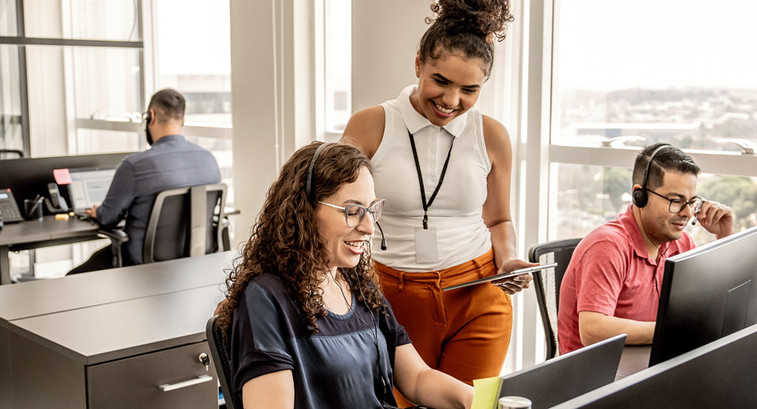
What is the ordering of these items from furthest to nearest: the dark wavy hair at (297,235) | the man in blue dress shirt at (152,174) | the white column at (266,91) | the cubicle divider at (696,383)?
the white column at (266,91) → the man in blue dress shirt at (152,174) → the dark wavy hair at (297,235) → the cubicle divider at (696,383)

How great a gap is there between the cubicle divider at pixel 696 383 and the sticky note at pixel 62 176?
13.7 ft

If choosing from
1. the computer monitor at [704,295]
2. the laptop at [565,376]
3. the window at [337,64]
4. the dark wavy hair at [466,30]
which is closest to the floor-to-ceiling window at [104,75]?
the window at [337,64]

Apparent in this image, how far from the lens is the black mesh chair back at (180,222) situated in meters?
3.86

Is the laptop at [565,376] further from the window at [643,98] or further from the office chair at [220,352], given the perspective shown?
the window at [643,98]

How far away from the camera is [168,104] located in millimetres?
4133

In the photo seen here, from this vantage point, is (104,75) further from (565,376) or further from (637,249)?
(565,376)

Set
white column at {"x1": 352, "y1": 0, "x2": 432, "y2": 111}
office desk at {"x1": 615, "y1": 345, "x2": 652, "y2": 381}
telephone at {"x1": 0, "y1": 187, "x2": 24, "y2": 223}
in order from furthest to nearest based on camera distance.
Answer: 1. telephone at {"x1": 0, "y1": 187, "x2": 24, "y2": 223}
2. white column at {"x1": 352, "y1": 0, "x2": 432, "y2": 111}
3. office desk at {"x1": 615, "y1": 345, "x2": 652, "y2": 381}

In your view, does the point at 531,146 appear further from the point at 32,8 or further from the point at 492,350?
the point at 32,8

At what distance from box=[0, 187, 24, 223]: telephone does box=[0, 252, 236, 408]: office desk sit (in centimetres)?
183

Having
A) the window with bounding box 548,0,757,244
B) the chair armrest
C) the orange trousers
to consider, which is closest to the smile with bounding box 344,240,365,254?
the orange trousers

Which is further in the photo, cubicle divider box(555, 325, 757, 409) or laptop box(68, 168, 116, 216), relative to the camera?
laptop box(68, 168, 116, 216)

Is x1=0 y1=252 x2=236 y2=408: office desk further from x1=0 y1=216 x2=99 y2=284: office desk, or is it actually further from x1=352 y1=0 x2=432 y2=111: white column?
x1=352 y1=0 x2=432 y2=111: white column

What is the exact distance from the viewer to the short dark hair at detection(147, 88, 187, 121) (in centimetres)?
411

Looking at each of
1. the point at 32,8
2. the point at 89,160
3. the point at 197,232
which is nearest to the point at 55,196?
the point at 89,160
